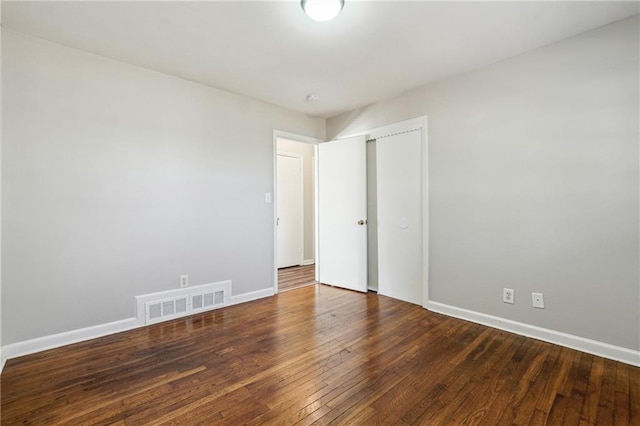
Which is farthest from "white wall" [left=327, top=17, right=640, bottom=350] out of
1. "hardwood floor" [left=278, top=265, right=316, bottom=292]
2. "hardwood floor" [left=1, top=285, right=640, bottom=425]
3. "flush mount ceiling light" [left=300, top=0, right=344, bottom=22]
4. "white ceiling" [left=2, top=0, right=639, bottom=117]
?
"hardwood floor" [left=278, top=265, right=316, bottom=292]

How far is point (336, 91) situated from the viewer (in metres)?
3.34

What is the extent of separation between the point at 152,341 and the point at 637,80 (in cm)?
419

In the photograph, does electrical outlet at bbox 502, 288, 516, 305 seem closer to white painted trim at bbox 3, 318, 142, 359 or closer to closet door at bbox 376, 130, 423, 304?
closet door at bbox 376, 130, 423, 304

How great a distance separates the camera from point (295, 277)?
4.71 meters

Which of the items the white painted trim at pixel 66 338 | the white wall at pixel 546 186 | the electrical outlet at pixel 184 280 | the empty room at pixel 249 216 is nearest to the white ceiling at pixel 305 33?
the empty room at pixel 249 216

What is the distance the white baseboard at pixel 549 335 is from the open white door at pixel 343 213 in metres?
1.16

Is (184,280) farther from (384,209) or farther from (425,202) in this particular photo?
(425,202)

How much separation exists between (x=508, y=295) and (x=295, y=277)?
2967mm

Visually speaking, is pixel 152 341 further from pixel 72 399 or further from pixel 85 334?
pixel 72 399

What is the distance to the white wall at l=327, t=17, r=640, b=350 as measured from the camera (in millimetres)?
2109

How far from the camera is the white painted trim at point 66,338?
2.18 meters

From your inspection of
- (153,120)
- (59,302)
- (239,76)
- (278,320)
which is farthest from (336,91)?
(59,302)

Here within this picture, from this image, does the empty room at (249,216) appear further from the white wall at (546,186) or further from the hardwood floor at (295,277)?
the hardwood floor at (295,277)

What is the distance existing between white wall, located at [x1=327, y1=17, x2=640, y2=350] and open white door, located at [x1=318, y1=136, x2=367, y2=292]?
3.10 ft
